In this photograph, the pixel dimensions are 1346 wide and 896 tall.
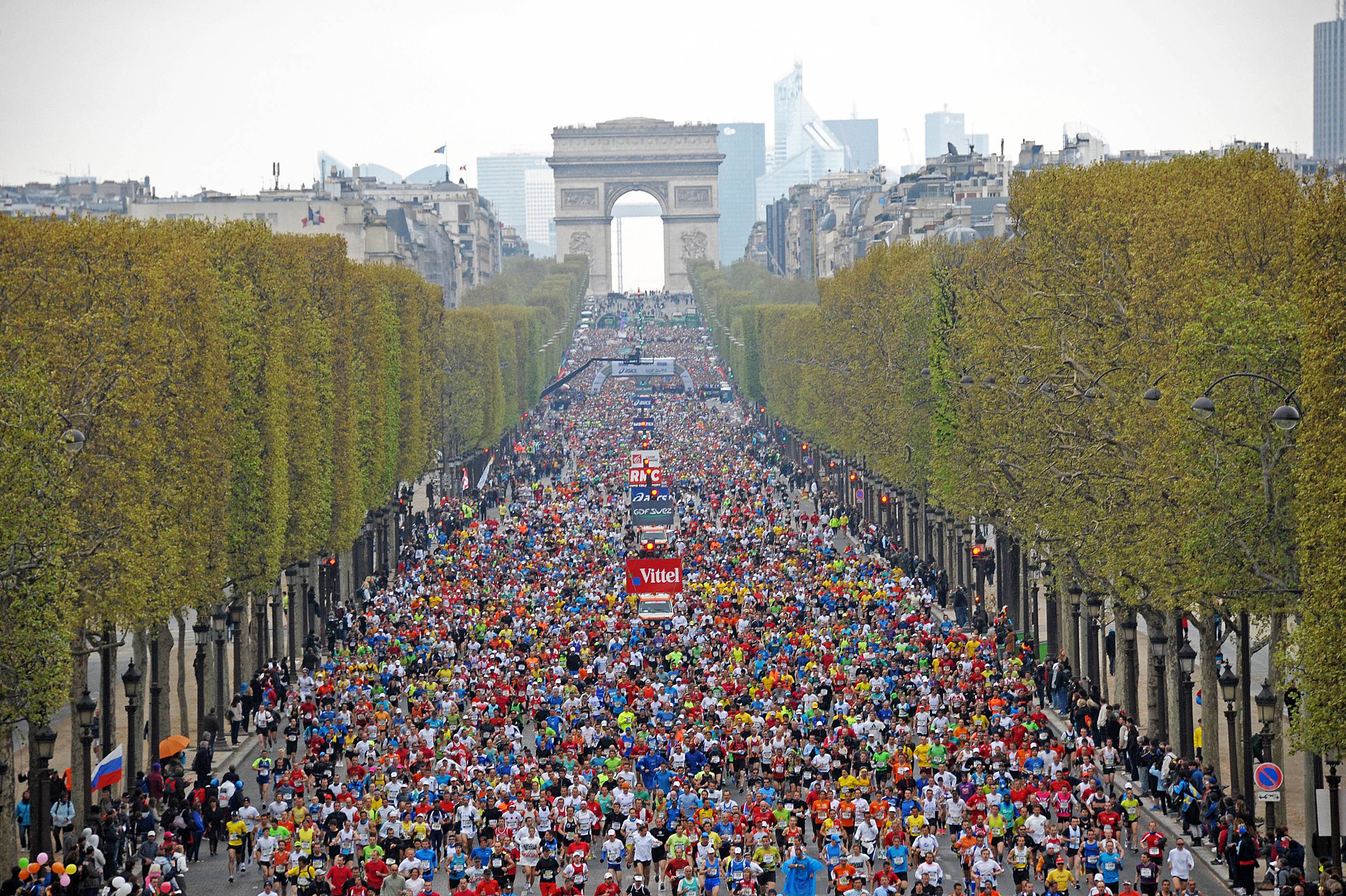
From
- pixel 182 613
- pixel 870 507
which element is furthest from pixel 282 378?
pixel 870 507

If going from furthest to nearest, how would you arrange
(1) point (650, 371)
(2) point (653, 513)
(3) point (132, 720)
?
1. (1) point (650, 371)
2. (2) point (653, 513)
3. (3) point (132, 720)

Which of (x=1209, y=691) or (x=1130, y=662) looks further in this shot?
(x=1130, y=662)

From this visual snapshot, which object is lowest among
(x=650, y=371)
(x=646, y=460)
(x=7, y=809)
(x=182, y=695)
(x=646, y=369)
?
(x=182, y=695)

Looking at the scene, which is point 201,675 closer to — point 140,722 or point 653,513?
point 140,722

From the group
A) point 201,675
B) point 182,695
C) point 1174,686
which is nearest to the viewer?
point 1174,686

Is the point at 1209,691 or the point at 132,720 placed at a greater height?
the point at 1209,691

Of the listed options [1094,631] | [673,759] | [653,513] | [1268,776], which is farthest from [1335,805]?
[653,513]

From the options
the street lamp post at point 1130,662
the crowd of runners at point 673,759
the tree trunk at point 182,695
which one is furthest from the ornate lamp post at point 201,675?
the street lamp post at point 1130,662
